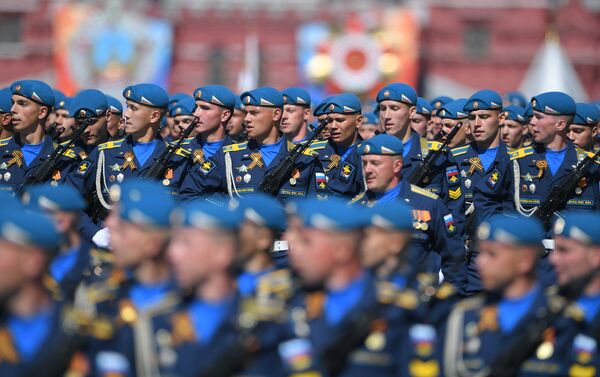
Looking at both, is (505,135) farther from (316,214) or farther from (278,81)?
(278,81)

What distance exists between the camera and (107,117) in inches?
525

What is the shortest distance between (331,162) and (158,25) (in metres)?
30.7

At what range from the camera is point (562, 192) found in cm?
1174

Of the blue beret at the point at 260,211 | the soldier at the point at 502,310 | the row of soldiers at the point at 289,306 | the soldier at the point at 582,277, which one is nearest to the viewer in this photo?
the row of soldiers at the point at 289,306

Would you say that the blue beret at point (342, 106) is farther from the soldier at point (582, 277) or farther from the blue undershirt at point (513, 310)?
the blue undershirt at point (513, 310)

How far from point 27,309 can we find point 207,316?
0.87 meters

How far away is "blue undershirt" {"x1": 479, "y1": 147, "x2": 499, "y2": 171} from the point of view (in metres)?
12.4

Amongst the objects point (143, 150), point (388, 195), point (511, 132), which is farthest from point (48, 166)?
point (511, 132)

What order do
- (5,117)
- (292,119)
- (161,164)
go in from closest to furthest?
(161,164)
(292,119)
(5,117)

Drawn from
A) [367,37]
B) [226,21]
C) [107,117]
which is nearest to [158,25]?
[226,21]

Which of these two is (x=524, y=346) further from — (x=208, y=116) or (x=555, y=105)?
(x=208, y=116)

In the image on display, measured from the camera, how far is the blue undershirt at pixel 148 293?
269 inches

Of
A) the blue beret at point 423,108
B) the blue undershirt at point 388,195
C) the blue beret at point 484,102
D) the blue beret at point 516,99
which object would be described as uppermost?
the blue undershirt at point 388,195

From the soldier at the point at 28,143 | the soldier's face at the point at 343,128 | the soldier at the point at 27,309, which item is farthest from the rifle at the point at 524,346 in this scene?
the soldier at the point at 28,143
